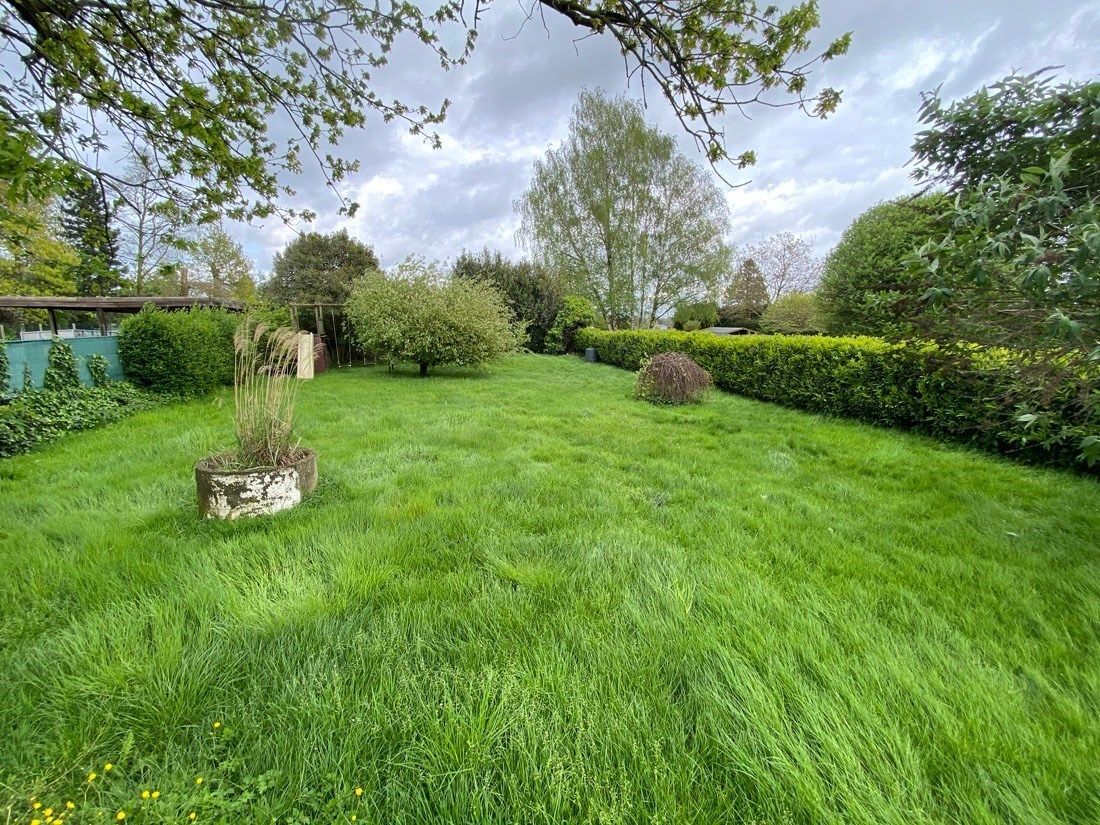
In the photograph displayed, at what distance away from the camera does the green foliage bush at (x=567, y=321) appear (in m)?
19.2

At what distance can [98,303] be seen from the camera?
7.75 m

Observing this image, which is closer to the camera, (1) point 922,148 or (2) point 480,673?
(2) point 480,673

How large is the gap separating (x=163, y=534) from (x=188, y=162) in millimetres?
2988

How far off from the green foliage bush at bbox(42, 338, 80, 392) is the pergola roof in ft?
5.82

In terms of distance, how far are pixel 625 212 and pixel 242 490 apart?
1770cm

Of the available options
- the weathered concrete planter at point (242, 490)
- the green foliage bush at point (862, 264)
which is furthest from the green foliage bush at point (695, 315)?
the weathered concrete planter at point (242, 490)

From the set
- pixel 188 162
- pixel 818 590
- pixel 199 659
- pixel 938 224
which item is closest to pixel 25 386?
pixel 188 162

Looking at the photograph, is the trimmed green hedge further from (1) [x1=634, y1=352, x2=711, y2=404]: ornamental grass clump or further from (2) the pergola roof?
(2) the pergola roof

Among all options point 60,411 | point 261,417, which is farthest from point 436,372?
point 261,417

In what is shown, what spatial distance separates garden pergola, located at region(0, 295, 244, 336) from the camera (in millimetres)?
6621

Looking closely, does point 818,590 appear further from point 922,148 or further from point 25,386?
point 25,386

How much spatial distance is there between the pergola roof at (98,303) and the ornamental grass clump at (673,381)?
9.09 metres

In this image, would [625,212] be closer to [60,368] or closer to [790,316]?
[790,316]

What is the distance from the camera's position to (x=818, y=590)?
77.4 inches
